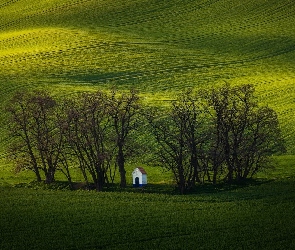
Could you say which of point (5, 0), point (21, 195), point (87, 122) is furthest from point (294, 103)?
point (5, 0)

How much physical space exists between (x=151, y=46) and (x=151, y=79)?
410 inches

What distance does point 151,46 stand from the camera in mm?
75938

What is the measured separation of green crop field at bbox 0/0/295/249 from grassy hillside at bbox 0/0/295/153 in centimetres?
12

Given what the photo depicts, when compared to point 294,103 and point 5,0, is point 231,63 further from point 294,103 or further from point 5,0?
point 5,0

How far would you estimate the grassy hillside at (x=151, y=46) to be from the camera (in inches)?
2549

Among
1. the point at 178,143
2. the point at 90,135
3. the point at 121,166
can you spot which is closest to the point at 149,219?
the point at 178,143

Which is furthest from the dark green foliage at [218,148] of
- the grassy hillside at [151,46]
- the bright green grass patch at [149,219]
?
the grassy hillside at [151,46]

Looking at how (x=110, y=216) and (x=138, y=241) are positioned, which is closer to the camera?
(x=138, y=241)

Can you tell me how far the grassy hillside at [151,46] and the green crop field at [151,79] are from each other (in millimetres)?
116

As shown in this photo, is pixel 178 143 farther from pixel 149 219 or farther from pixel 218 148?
pixel 149 219

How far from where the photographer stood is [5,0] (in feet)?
324

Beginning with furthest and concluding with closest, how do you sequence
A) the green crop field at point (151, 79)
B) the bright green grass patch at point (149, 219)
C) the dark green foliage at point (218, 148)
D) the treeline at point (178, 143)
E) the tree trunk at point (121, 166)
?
1. the tree trunk at point (121, 166)
2. the treeline at point (178, 143)
3. the dark green foliage at point (218, 148)
4. the green crop field at point (151, 79)
5. the bright green grass patch at point (149, 219)

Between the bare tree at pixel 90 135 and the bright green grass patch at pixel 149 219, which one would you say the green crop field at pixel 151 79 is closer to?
the bright green grass patch at pixel 149 219

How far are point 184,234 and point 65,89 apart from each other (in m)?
35.8
